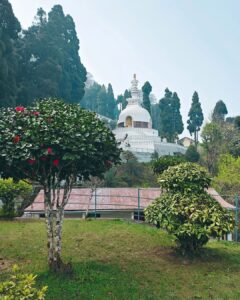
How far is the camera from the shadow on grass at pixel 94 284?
714 cm

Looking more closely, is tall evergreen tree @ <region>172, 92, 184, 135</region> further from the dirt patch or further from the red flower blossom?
the red flower blossom

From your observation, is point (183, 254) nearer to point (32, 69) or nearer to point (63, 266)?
point (63, 266)

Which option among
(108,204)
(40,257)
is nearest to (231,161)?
(108,204)

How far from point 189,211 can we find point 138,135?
121 feet

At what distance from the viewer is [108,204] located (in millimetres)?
16969

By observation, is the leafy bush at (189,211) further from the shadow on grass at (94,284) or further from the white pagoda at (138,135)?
the white pagoda at (138,135)

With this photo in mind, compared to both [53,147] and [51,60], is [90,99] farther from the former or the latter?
[53,147]

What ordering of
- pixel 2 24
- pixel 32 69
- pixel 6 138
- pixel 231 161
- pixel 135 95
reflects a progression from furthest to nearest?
pixel 135 95 → pixel 32 69 → pixel 2 24 → pixel 231 161 → pixel 6 138

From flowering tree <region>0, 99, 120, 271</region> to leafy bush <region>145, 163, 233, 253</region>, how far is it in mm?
2036

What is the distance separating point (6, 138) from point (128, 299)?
3963 mm

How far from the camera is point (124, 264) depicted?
8977 millimetres

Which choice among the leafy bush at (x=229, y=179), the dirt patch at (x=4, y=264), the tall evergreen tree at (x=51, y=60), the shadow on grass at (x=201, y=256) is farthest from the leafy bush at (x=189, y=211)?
the tall evergreen tree at (x=51, y=60)

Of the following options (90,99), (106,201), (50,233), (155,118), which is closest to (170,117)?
(155,118)

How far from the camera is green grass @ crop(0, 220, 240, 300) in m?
7.50
